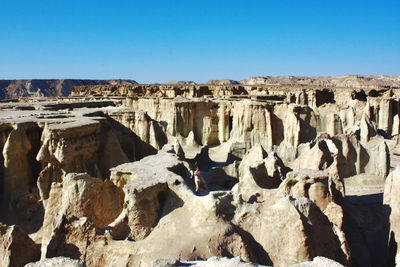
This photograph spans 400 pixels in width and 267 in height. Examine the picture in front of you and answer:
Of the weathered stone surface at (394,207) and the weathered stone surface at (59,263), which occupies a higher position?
the weathered stone surface at (59,263)

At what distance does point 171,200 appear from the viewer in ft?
21.7

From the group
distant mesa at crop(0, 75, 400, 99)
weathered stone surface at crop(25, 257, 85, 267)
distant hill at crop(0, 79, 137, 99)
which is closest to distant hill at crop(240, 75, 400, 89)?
distant mesa at crop(0, 75, 400, 99)

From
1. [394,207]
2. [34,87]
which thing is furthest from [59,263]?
[34,87]

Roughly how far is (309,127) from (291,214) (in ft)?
52.7

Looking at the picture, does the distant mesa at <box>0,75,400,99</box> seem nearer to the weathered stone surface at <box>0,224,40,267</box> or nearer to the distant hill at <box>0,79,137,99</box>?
the distant hill at <box>0,79,137,99</box>

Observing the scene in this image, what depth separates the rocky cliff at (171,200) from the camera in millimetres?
5750

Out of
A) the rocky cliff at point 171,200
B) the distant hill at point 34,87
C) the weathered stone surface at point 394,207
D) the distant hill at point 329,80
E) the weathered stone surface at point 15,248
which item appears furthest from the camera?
the distant hill at point 329,80

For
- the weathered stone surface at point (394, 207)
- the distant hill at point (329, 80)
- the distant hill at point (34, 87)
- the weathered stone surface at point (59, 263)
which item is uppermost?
the distant hill at point (329, 80)

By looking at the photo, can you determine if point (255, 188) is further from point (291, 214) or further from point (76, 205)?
point (76, 205)

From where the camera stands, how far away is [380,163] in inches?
566

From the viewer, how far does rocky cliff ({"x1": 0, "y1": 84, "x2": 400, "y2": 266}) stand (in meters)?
5.75

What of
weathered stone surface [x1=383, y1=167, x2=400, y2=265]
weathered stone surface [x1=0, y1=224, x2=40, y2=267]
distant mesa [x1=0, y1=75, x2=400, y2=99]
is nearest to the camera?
weathered stone surface [x1=0, y1=224, x2=40, y2=267]

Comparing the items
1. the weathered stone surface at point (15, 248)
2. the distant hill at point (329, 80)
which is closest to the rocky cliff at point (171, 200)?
the weathered stone surface at point (15, 248)

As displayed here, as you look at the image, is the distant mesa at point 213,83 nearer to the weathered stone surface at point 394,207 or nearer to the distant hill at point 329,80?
the distant hill at point 329,80
